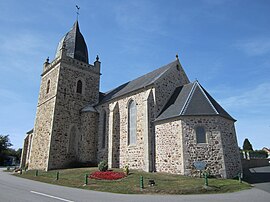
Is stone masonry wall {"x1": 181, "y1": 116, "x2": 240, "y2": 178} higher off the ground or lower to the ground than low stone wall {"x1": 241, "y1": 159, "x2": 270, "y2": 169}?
higher

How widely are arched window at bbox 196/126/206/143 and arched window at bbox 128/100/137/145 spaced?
6.29 metres

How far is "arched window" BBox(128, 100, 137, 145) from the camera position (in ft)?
67.8

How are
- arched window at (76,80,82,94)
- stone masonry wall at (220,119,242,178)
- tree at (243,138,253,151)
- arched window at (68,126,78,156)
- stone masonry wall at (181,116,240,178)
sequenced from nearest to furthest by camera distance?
stone masonry wall at (181,116,240,178) → stone masonry wall at (220,119,242,178) → arched window at (68,126,78,156) → arched window at (76,80,82,94) → tree at (243,138,253,151)

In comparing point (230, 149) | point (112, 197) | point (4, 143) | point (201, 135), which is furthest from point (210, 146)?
point (4, 143)

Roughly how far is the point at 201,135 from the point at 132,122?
7.24 meters

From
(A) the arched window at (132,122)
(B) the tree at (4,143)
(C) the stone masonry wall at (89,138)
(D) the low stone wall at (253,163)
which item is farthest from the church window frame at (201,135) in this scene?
(B) the tree at (4,143)

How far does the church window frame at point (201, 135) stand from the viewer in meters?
16.4

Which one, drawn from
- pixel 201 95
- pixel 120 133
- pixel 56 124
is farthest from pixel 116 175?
pixel 56 124

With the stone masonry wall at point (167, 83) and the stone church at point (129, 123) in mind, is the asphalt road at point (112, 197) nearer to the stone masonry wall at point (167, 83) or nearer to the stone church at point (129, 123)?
the stone church at point (129, 123)

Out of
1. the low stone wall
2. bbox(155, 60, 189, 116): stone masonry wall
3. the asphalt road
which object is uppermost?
bbox(155, 60, 189, 116): stone masonry wall

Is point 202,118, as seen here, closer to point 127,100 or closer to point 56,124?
point 127,100

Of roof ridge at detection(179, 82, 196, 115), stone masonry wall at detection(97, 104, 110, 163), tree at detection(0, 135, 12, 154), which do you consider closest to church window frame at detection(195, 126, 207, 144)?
roof ridge at detection(179, 82, 196, 115)

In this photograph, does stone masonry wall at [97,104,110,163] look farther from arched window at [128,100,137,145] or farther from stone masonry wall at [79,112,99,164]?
arched window at [128,100,137,145]

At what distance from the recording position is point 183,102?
18.5 metres
